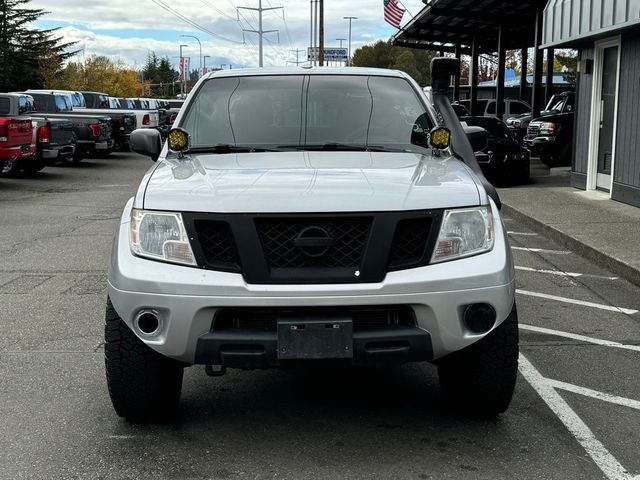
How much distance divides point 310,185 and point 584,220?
8.53m

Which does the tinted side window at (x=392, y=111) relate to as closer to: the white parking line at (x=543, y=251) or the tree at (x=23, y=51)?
the white parking line at (x=543, y=251)

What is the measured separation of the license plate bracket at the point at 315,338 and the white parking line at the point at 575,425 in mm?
1243

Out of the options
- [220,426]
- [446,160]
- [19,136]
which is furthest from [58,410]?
[19,136]

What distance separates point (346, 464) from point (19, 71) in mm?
63320

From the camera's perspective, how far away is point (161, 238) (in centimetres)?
388

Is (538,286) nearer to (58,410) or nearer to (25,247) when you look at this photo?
(58,410)

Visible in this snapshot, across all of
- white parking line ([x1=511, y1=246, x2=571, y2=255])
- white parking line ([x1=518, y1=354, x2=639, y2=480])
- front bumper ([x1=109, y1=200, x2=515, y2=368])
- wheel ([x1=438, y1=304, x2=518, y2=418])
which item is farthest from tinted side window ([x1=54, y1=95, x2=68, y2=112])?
wheel ([x1=438, y1=304, x2=518, y2=418])

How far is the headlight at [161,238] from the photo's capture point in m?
3.83

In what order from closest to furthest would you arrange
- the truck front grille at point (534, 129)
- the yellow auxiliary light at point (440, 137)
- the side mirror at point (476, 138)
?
the yellow auxiliary light at point (440, 137) → the side mirror at point (476, 138) → the truck front grille at point (534, 129)

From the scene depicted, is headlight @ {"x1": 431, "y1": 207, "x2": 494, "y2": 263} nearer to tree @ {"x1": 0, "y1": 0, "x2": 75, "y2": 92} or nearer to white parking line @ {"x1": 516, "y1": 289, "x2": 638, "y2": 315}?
white parking line @ {"x1": 516, "y1": 289, "x2": 638, "y2": 315}

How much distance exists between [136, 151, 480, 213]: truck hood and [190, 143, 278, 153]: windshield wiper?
0.33 metres

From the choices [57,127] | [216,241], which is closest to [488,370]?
[216,241]

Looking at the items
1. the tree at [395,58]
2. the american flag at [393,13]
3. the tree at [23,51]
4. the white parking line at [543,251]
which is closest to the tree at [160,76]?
the tree at [395,58]

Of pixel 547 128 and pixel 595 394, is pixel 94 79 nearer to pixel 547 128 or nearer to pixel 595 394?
pixel 547 128
